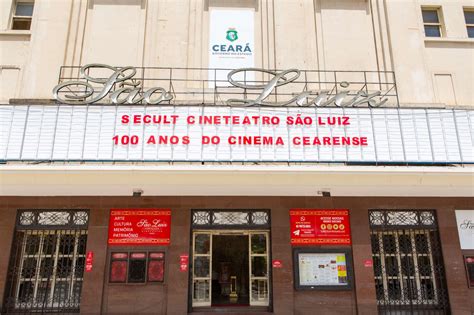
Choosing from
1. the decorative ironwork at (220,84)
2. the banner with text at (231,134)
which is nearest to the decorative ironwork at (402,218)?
the banner with text at (231,134)

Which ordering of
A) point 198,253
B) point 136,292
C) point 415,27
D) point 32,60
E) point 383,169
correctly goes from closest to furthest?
point 383,169 < point 136,292 < point 198,253 < point 32,60 < point 415,27

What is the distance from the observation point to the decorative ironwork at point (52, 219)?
1084 centimetres

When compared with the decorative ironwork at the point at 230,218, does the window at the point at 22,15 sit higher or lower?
higher

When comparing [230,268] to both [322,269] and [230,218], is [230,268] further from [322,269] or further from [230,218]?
[322,269]

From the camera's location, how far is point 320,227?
10992 millimetres

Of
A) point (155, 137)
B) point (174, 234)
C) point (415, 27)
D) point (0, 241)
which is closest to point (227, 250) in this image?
point (174, 234)

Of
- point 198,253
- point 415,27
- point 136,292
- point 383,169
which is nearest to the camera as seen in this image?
point 383,169

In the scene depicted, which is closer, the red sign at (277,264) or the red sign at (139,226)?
the red sign at (277,264)

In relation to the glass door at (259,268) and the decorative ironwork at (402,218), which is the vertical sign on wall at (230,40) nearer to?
the glass door at (259,268)

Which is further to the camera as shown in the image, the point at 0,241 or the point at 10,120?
the point at 0,241

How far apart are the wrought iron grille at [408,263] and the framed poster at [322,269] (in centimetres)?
99

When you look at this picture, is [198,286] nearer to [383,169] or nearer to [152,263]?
[152,263]

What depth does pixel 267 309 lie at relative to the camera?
35.0ft

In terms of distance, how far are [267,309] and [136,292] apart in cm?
377
